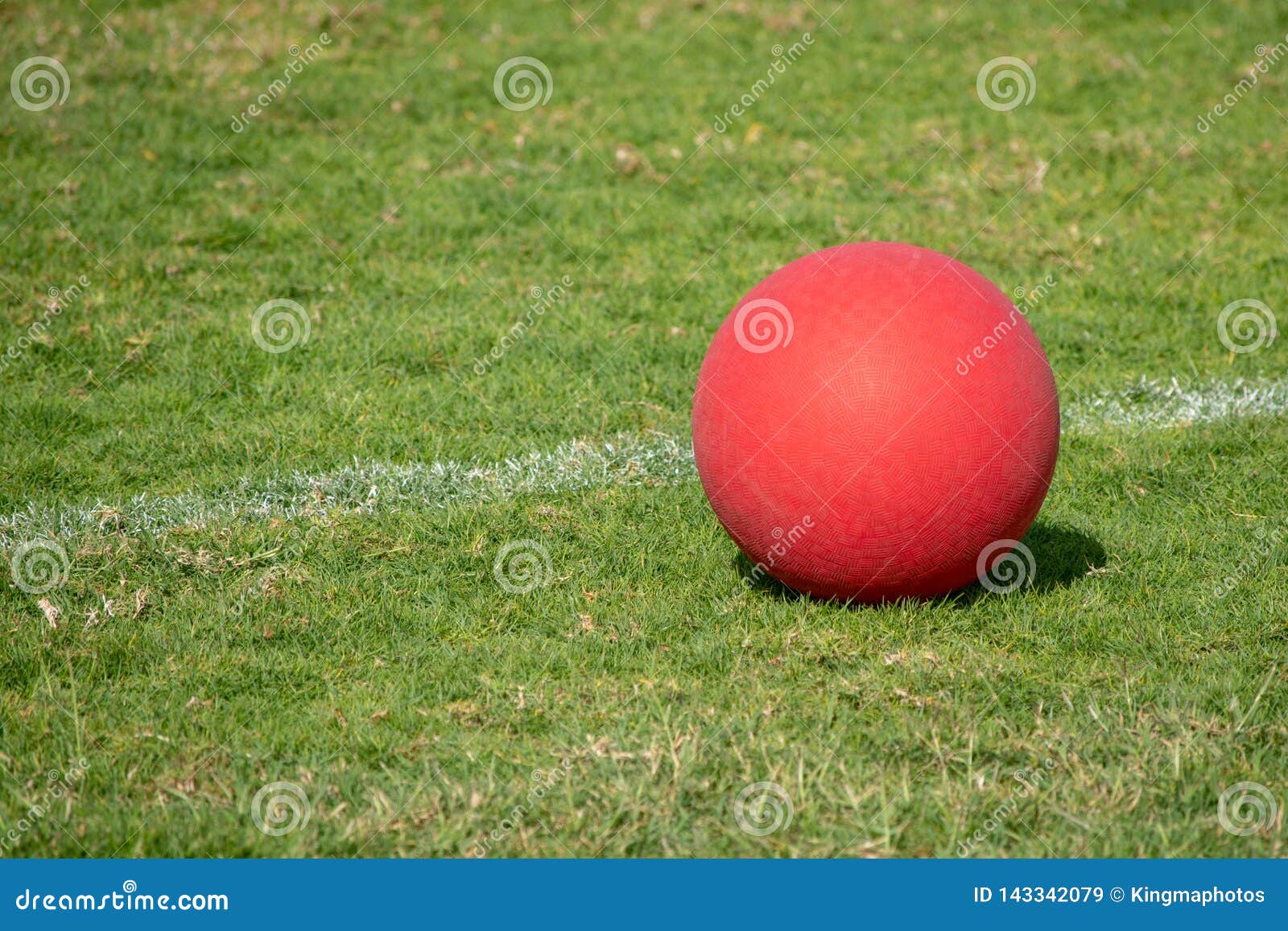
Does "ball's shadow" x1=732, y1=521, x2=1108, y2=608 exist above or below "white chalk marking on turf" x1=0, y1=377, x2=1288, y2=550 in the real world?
above

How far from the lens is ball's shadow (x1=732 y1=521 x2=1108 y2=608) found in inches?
212

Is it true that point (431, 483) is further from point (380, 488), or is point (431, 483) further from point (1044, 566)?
point (1044, 566)

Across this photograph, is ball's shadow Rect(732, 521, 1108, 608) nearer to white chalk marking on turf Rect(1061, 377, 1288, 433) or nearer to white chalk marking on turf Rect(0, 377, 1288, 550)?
white chalk marking on turf Rect(0, 377, 1288, 550)

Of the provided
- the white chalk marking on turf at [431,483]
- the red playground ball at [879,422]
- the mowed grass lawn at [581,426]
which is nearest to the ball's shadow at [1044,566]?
the mowed grass lawn at [581,426]

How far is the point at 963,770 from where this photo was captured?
14.2 feet

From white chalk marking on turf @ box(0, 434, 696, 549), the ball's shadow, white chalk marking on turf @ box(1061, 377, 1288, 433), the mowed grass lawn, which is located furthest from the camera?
white chalk marking on turf @ box(1061, 377, 1288, 433)

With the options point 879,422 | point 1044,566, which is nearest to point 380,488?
point 879,422

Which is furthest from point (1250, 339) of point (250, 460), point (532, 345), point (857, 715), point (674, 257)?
point (250, 460)

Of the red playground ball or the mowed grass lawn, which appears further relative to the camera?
the red playground ball

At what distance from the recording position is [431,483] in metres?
6.52

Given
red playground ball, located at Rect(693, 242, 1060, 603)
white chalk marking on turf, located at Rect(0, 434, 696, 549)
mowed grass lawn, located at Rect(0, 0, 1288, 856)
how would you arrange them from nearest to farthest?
mowed grass lawn, located at Rect(0, 0, 1288, 856), red playground ball, located at Rect(693, 242, 1060, 603), white chalk marking on turf, located at Rect(0, 434, 696, 549)

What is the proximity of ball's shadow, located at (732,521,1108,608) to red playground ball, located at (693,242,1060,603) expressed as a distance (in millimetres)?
291

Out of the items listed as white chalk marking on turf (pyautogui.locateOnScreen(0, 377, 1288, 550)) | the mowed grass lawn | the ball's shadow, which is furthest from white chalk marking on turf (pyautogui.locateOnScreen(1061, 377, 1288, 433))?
the ball's shadow

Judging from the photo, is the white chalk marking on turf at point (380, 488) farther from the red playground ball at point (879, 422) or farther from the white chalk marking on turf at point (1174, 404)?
the white chalk marking on turf at point (1174, 404)
